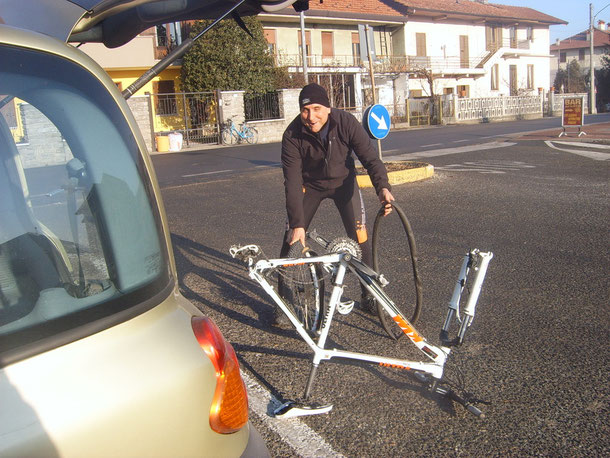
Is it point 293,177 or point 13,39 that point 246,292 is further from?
point 13,39

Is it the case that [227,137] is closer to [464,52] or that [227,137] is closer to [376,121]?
[376,121]

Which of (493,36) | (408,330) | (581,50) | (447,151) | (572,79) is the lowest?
(408,330)

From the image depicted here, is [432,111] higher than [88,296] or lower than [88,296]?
higher

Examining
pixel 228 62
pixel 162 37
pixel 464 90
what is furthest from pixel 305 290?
pixel 464 90

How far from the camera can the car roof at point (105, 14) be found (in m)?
2.00

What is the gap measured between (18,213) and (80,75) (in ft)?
1.35

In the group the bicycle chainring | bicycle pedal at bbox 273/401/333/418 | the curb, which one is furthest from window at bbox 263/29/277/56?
bicycle pedal at bbox 273/401/333/418

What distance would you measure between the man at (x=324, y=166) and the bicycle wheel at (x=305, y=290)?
23 cm

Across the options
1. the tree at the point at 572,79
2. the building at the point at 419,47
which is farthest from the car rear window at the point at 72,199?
the tree at the point at 572,79

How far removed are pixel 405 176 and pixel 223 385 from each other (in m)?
10.2

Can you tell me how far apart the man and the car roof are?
4.13ft

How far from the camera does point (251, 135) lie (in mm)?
27609

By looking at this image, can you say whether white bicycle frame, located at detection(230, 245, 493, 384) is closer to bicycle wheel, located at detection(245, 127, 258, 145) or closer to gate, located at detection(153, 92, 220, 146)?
gate, located at detection(153, 92, 220, 146)

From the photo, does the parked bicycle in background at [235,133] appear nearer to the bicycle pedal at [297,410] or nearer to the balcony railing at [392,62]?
the balcony railing at [392,62]
